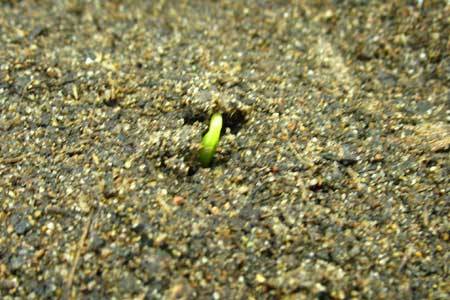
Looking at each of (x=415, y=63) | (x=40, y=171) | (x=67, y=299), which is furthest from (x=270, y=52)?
(x=67, y=299)

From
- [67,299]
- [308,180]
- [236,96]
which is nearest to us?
[67,299]

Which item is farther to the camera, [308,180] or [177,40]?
[177,40]

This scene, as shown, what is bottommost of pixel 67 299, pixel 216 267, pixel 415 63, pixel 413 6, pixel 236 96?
pixel 67 299

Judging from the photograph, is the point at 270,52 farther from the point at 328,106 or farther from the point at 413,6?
the point at 413,6

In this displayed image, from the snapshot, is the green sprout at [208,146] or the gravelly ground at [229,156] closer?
the gravelly ground at [229,156]

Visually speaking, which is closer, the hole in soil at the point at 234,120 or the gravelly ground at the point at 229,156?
the gravelly ground at the point at 229,156

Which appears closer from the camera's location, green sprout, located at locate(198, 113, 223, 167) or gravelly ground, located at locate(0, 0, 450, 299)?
gravelly ground, located at locate(0, 0, 450, 299)

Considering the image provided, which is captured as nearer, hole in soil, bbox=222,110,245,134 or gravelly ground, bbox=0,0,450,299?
gravelly ground, bbox=0,0,450,299

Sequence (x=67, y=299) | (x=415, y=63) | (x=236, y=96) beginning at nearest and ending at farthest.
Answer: (x=67, y=299), (x=236, y=96), (x=415, y=63)
